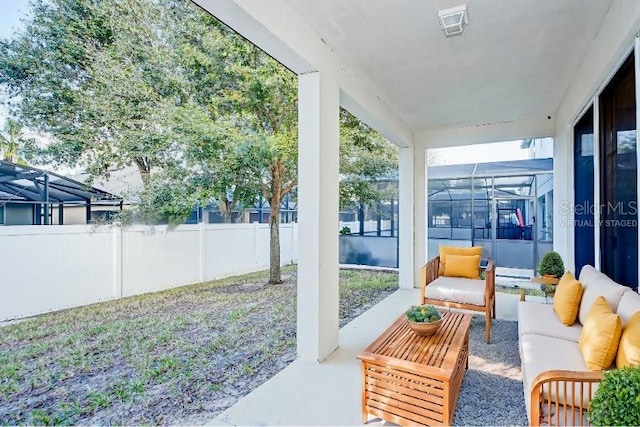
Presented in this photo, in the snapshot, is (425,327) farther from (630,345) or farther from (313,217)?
(313,217)

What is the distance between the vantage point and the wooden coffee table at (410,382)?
1.72 metres

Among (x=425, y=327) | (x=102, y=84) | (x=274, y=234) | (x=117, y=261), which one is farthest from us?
(x=274, y=234)

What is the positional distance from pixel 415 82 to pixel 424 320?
9.09ft

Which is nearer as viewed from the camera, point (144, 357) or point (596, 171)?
point (144, 357)

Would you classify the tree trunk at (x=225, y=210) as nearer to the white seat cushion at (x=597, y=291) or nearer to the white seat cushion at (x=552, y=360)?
the white seat cushion at (x=552, y=360)

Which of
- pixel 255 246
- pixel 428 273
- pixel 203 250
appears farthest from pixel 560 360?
pixel 255 246

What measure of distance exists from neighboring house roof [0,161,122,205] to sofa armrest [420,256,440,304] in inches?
167

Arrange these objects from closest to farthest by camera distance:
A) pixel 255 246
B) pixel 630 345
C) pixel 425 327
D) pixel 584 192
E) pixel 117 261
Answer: pixel 630 345, pixel 425 327, pixel 584 192, pixel 117 261, pixel 255 246

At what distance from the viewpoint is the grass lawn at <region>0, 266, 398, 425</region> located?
2.11 m

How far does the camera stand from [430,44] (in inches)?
114

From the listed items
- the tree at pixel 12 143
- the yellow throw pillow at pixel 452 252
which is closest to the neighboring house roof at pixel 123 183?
the tree at pixel 12 143

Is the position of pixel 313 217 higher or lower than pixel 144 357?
higher

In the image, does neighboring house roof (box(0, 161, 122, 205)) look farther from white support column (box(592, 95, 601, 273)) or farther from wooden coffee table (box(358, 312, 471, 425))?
white support column (box(592, 95, 601, 273))

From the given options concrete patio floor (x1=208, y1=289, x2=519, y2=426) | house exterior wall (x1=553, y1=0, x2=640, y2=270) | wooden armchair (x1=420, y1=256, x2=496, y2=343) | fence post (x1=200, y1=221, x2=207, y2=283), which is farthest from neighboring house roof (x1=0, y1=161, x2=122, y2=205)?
house exterior wall (x1=553, y1=0, x2=640, y2=270)
